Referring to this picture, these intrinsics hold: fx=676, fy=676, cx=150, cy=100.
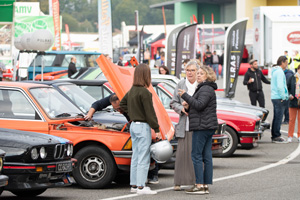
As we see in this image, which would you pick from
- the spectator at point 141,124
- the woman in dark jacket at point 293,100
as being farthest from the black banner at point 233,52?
the spectator at point 141,124

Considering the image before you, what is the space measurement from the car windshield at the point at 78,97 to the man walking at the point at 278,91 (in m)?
6.04

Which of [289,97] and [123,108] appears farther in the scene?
[289,97]

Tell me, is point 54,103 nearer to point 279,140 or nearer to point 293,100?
point 279,140

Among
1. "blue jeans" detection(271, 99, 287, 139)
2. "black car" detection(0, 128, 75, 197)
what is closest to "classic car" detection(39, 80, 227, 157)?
"black car" detection(0, 128, 75, 197)

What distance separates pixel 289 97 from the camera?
16.3 m

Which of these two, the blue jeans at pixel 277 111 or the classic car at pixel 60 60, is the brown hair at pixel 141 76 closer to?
the blue jeans at pixel 277 111

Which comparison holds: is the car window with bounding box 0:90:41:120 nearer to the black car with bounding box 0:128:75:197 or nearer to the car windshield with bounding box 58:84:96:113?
the black car with bounding box 0:128:75:197

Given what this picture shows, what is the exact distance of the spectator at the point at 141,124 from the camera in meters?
8.93

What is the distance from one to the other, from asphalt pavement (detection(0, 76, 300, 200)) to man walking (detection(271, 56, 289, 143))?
2054 mm

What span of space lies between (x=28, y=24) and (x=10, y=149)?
30.4 meters

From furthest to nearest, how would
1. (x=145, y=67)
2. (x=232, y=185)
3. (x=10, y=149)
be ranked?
(x=232, y=185) < (x=145, y=67) < (x=10, y=149)

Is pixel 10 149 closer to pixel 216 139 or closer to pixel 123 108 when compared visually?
pixel 123 108

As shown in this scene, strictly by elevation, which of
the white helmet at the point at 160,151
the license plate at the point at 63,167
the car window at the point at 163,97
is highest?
the car window at the point at 163,97

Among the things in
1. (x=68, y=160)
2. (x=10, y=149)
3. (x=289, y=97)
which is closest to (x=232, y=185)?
(x=68, y=160)
